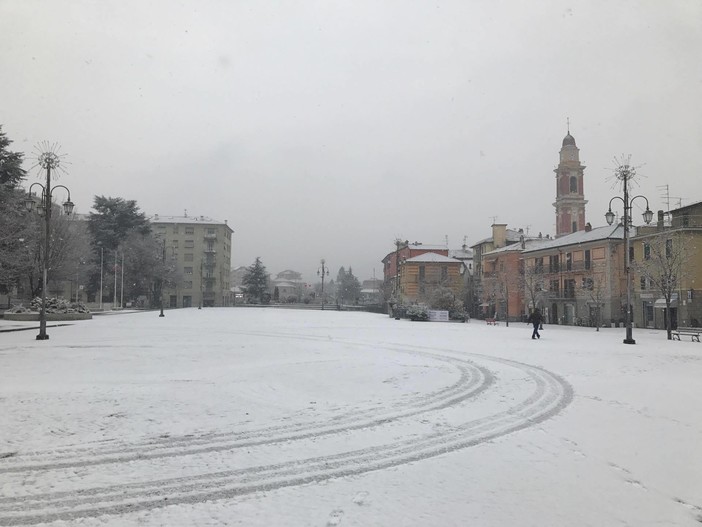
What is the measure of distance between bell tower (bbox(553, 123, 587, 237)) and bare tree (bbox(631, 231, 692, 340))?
4065 centimetres

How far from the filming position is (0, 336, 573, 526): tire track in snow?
184 inches

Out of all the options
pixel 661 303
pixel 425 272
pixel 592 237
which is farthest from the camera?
pixel 425 272

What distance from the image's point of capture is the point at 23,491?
199 inches

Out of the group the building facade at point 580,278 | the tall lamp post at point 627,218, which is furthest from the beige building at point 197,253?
the tall lamp post at point 627,218

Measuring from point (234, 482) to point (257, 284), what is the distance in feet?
328

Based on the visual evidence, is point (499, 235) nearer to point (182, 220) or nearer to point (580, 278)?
point (580, 278)

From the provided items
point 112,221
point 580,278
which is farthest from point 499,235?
point 112,221

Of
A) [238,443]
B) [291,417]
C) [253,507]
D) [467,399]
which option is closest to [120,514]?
[253,507]

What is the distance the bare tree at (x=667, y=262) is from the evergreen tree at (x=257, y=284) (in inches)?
2959

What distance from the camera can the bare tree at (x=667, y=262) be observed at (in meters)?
32.7

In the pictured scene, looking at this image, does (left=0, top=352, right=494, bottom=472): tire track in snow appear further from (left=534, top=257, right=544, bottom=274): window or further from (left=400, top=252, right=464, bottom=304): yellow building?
(left=400, top=252, right=464, bottom=304): yellow building

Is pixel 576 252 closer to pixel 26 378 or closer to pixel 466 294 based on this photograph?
pixel 466 294

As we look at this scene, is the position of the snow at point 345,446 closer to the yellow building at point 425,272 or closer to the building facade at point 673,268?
the building facade at point 673,268

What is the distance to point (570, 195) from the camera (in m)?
80.4
